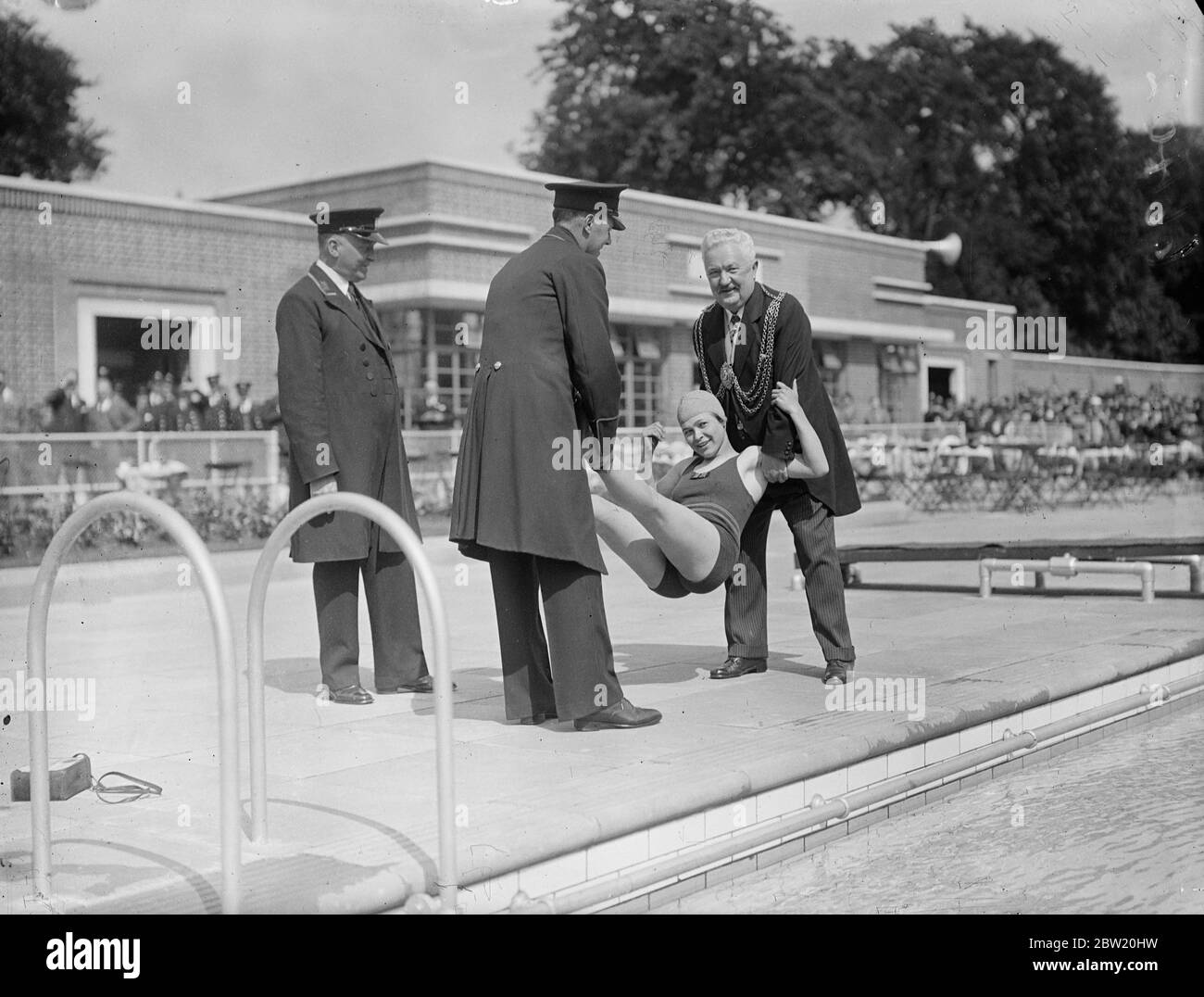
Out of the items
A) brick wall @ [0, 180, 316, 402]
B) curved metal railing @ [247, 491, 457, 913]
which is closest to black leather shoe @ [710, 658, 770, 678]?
curved metal railing @ [247, 491, 457, 913]

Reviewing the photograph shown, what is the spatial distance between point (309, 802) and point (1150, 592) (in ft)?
22.8

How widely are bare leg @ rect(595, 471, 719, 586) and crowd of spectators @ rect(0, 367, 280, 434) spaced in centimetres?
1158

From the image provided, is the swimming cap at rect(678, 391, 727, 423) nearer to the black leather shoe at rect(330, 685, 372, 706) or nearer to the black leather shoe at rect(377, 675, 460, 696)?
the black leather shoe at rect(377, 675, 460, 696)

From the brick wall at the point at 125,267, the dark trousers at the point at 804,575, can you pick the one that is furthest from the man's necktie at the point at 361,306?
the brick wall at the point at 125,267

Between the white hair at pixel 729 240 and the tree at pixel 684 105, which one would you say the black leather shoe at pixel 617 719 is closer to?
the white hair at pixel 729 240

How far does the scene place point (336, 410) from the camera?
246 inches

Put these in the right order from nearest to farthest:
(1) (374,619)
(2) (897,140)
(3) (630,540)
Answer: (3) (630,540), (1) (374,619), (2) (897,140)

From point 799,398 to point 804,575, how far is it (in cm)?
79

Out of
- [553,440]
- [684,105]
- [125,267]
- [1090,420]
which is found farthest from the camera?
[684,105]

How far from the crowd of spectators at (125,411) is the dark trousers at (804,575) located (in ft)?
35.4

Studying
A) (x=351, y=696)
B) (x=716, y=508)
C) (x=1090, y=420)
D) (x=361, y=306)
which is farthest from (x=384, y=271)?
(x=716, y=508)

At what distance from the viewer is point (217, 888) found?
3537 millimetres

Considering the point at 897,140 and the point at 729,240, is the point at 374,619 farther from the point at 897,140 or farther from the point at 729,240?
the point at 897,140
